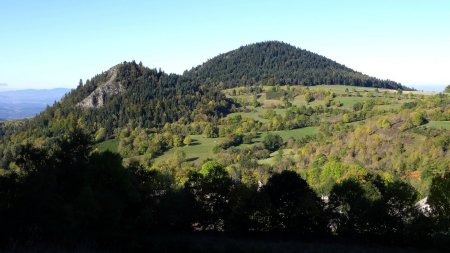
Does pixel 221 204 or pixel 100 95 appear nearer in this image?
pixel 221 204

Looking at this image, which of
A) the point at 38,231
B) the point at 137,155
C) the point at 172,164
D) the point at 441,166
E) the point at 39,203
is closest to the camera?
the point at 38,231

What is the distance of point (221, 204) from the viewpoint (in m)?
36.6

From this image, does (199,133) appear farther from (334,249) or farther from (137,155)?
(334,249)

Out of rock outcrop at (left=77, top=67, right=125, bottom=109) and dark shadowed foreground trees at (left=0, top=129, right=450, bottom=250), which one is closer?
dark shadowed foreground trees at (left=0, top=129, right=450, bottom=250)

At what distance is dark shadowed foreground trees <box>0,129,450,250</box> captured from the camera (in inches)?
1009

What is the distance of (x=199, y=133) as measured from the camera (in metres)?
155

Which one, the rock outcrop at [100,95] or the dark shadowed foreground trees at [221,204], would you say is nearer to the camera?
the dark shadowed foreground trees at [221,204]

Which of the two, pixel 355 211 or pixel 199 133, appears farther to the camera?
pixel 199 133

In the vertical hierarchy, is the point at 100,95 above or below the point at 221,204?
above

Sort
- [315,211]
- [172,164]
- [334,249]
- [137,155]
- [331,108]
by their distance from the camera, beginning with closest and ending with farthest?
[334,249], [315,211], [172,164], [137,155], [331,108]

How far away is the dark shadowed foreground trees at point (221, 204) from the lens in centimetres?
2564

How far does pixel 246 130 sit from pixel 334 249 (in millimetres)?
125348

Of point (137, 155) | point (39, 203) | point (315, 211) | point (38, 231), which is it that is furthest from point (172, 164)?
point (38, 231)

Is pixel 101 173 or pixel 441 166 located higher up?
pixel 101 173
